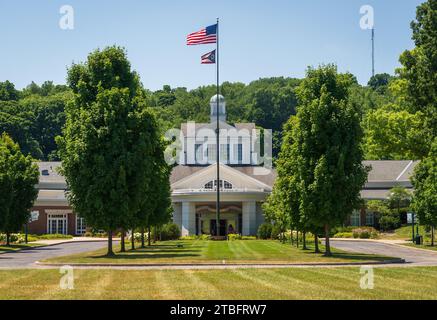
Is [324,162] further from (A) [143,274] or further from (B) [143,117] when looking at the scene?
(A) [143,274]

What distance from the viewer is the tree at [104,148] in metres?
36.5

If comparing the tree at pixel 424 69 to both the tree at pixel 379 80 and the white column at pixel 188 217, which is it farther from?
the tree at pixel 379 80

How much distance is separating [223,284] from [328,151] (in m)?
15.7

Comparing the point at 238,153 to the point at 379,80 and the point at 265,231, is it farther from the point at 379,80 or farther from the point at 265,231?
the point at 379,80

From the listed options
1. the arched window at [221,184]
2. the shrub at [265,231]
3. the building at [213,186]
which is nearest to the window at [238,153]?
the building at [213,186]

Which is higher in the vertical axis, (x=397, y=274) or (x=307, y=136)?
(x=307, y=136)

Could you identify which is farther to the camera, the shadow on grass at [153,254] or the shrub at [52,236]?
the shrub at [52,236]

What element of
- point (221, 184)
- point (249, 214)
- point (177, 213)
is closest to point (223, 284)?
point (249, 214)

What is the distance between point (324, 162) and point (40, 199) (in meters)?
53.1

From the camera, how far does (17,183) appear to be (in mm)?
54406

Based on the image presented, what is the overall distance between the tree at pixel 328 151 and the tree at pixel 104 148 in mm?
7841

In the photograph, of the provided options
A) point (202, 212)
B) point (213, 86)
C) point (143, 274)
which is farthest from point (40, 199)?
point (213, 86)

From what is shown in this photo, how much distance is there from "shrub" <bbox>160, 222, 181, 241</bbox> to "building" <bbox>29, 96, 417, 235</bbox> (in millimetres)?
5240
